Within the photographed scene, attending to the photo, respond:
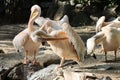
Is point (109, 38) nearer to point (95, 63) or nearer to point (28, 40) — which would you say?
point (95, 63)

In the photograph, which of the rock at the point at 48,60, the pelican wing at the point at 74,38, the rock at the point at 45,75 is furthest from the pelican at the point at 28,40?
the pelican wing at the point at 74,38

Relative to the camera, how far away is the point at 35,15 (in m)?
7.03

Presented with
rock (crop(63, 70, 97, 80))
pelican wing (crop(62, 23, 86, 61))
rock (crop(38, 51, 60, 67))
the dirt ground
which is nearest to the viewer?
rock (crop(63, 70, 97, 80))

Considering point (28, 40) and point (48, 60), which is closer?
point (28, 40)

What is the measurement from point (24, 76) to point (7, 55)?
172 cm

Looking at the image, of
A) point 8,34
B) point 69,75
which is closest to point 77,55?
point 69,75

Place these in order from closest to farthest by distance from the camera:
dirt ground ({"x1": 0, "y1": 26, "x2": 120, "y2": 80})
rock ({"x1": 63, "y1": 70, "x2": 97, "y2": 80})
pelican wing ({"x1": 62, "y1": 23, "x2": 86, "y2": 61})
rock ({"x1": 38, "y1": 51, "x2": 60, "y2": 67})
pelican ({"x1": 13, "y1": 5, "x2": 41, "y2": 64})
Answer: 1. rock ({"x1": 63, "y1": 70, "x2": 97, "y2": 80})
2. pelican wing ({"x1": 62, "y1": 23, "x2": 86, "y2": 61})
3. dirt ground ({"x1": 0, "y1": 26, "x2": 120, "y2": 80})
4. pelican ({"x1": 13, "y1": 5, "x2": 41, "y2": 64})
5. rock ({"x1": 38, "y1": 51, "x2": 60, "y2": 67})

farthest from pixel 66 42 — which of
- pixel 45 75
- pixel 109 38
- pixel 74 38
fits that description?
pixel 109 38

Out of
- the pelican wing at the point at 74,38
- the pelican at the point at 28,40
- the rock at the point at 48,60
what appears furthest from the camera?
the rock at the point at 48,60

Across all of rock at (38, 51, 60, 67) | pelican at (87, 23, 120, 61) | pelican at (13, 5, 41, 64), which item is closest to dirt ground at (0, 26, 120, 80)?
pelican at (87, 23, 120, 61)

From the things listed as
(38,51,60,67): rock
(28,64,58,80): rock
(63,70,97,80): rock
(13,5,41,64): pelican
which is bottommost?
(38,51,60,67): rock

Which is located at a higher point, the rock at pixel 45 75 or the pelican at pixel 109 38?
the pelican at pixel 109 38

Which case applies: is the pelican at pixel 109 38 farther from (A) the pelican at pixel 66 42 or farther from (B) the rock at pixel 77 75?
(B) the rock at pixel 77 75

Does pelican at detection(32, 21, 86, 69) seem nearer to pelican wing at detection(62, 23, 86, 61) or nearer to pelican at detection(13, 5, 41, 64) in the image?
pelican wing at detection(62, 23, 86, 61)
